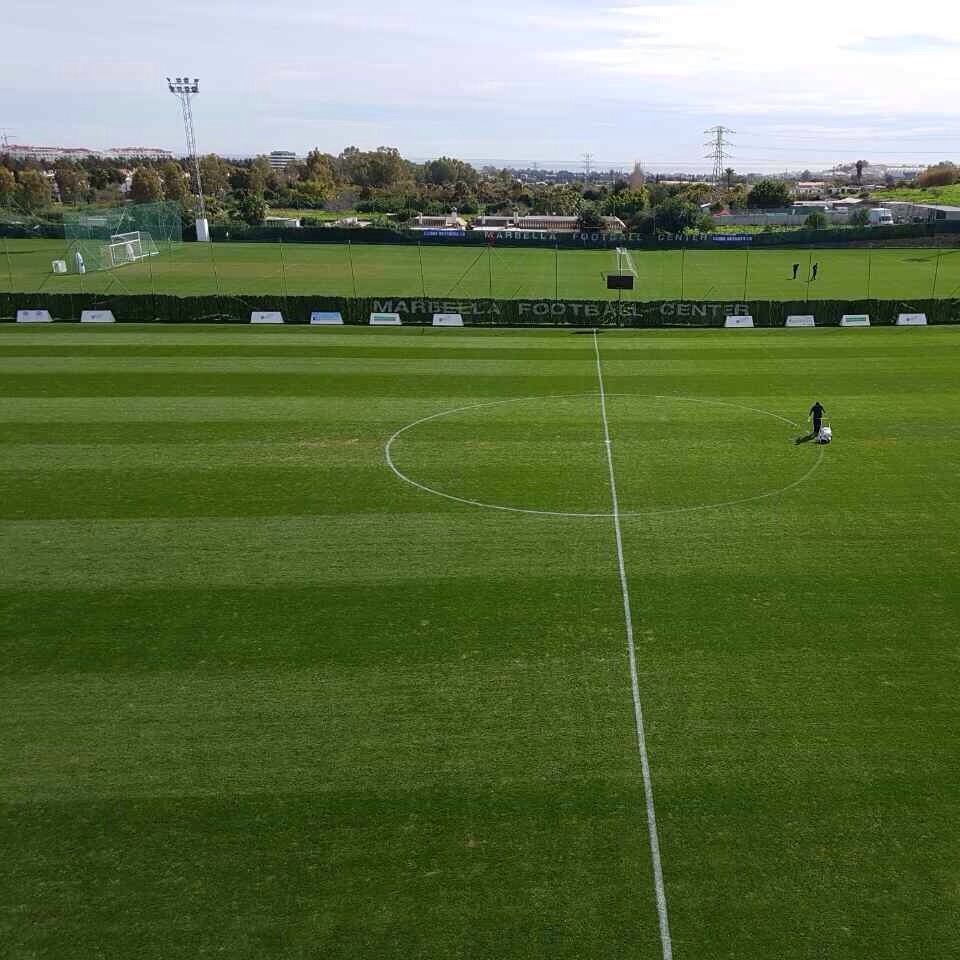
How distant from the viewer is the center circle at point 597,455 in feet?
69.0

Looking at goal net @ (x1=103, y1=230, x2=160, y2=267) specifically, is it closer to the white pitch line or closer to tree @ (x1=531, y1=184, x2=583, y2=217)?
the white pitch line

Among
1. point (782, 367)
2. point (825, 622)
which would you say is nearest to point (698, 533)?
point (825, 622)

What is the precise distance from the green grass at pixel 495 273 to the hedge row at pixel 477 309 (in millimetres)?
8313

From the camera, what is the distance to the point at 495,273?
66.9 meters

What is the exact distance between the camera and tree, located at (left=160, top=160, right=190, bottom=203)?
15800 cm

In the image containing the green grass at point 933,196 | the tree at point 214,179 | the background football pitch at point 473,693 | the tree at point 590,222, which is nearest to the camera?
the background football pitch at point 473,693

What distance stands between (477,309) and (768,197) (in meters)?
112

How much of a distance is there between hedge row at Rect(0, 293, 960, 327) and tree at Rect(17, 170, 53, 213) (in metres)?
103

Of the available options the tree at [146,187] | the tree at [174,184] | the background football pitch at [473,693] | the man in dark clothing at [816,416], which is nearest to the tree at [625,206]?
the tree at [174,184]

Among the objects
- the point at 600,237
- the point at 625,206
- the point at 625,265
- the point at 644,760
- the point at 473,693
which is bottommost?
the point at 644,760

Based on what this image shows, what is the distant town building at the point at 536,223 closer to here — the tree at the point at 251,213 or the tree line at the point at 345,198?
the tree line at the point at 345,198

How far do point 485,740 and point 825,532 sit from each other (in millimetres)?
10234

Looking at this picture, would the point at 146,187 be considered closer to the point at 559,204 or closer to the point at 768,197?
the point at 559,204

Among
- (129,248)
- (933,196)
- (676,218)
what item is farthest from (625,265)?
(933,196)
